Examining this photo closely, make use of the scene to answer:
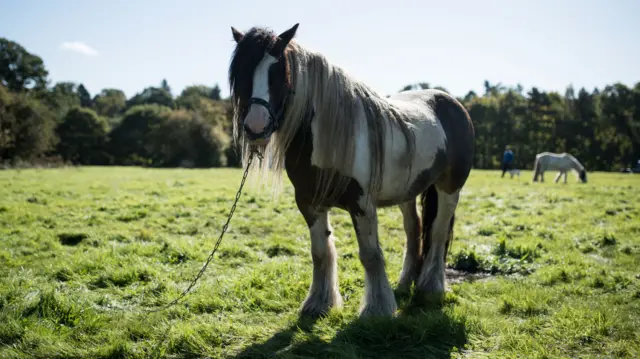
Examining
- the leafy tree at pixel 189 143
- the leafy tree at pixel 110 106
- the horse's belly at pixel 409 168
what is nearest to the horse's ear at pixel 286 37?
the horse's belly at pixel 409 168

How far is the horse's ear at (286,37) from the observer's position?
3.12 m

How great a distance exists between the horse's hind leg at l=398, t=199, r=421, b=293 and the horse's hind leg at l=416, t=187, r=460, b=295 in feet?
0.38

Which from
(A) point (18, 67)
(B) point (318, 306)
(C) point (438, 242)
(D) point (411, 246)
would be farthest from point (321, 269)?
(A) point (18, 67)

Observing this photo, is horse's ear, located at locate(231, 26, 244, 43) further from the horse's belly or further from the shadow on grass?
the shadow on grass

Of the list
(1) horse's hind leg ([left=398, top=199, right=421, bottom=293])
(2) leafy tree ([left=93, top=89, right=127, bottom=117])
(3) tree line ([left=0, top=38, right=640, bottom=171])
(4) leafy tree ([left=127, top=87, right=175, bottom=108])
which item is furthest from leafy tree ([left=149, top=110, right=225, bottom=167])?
(1) horse's hind leg ([left=398, top=199, right=421, bottom=293])

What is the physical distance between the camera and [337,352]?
298cm

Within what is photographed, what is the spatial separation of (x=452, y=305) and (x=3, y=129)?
123 feet

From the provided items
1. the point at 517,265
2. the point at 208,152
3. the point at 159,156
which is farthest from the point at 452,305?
the point at 159,156

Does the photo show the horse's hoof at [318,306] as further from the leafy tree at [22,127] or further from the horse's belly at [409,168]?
the leafy tree at [22,127]

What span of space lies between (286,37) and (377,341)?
2500 millimetres

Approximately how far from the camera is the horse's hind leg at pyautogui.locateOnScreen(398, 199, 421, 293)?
4.82 metres

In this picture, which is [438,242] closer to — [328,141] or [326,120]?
[328,141]

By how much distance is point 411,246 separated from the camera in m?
4.89

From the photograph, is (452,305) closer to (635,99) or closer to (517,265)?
(517,265)
